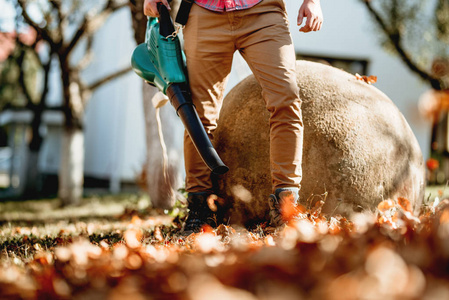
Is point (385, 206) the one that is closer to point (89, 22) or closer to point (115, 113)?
point (89, 22)

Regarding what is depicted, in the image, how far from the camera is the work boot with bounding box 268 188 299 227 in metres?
2.23

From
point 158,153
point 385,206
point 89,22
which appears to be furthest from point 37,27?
point 385,206

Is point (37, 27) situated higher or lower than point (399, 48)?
higher

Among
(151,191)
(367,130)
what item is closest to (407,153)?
(367,130)

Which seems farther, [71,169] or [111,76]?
[111,76]

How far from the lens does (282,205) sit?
2.27 metres

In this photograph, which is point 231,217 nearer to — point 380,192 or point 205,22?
point 380,192

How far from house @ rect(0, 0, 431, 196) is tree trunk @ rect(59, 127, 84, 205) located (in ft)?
5.77

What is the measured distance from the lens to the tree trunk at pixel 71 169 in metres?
8.29

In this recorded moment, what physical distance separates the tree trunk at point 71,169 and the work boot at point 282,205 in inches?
266

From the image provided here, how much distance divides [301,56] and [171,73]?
8.85 metres

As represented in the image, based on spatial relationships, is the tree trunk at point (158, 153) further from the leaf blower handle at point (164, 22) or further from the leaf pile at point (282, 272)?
the leaf pile at point (282, 272)

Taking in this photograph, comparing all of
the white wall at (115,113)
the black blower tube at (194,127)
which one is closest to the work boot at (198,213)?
the black blower tube at (194,127)

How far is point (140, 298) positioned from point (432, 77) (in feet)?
33.4
